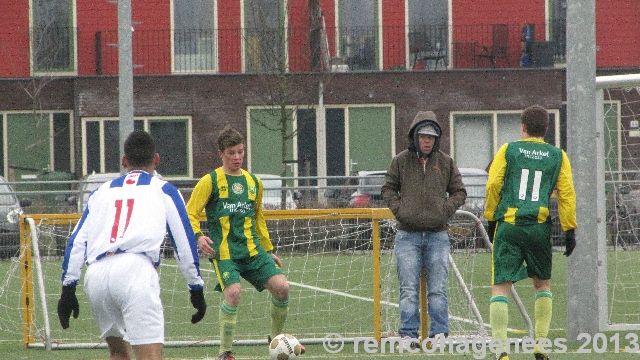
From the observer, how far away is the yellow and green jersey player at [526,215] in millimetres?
7984

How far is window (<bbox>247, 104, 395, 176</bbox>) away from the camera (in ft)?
102

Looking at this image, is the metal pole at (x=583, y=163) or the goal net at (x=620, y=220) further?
the goal net at (x=620, y=220)

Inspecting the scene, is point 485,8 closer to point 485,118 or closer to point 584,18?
point 485,118

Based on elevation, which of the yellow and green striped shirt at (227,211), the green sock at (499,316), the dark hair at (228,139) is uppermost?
the dark hair at (228,139)

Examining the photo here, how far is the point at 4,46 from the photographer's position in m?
31.8

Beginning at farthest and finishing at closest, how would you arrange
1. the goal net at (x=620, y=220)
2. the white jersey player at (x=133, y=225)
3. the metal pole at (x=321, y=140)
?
the metal pole at (x=321, y=140)
the goal net at (x=620, y=220)
the white jersey player at (x=133, y=225)

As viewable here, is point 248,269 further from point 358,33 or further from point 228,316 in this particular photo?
point 358,33

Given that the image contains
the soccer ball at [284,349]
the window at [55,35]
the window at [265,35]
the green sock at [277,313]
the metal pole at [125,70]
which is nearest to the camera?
the soccer ball at [284,349]

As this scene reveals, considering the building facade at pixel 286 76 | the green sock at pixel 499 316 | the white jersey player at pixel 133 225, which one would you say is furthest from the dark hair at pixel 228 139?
the building facade at pixel 286 76

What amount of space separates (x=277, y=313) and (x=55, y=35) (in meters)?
24.6

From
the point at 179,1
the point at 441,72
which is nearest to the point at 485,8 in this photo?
the point at 441,72

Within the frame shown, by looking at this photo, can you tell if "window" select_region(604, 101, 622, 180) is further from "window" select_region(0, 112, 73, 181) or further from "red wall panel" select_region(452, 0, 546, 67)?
"window" select_region(0, 112, 73, 181)

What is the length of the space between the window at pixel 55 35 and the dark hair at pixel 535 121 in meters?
25.0

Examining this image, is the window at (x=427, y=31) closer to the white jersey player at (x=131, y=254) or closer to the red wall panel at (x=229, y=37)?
the red wall panel at (x=229, y=37)
